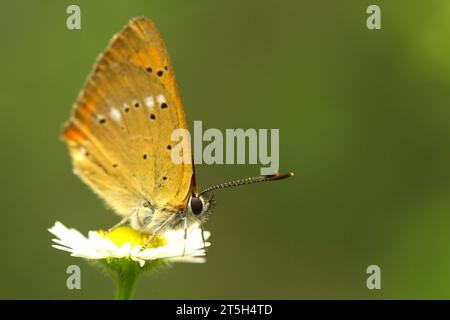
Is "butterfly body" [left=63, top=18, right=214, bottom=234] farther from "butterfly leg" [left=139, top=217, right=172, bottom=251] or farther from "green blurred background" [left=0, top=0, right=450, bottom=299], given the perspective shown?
"green blurred background" [left=0, top=0, right=450, bottom=299]

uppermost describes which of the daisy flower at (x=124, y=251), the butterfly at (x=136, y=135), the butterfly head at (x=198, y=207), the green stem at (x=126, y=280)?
the butterfly at (x=136, y=135)

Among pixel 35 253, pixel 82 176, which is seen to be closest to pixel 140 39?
pixel 82 176

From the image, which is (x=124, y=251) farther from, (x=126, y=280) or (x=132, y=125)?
(x=132, y=125)

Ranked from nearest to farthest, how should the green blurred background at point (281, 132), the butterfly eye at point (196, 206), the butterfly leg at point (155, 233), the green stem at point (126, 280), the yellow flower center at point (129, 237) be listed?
1. the green stem at point (126, 280)
2. the butterfly leg at point (155, 233)
3. the yellow flower center at point (129, 237)
4. the butterfly eye at point (196, 206)
5. the green blurred background at point (281, 132)

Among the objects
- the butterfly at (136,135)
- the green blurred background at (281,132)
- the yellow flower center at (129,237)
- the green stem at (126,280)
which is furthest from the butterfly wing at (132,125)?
the green blurred background at (281,132)

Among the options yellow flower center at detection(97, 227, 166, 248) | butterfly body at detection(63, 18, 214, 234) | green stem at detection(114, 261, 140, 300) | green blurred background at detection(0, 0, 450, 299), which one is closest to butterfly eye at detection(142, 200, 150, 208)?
butterfly body at detection(63, 18, 214, 234)

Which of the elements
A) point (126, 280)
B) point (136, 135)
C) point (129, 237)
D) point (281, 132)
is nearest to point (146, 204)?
point (129, 237)

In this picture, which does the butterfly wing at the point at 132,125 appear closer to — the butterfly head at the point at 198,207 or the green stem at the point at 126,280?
the butterfly head at the point at 198,207
